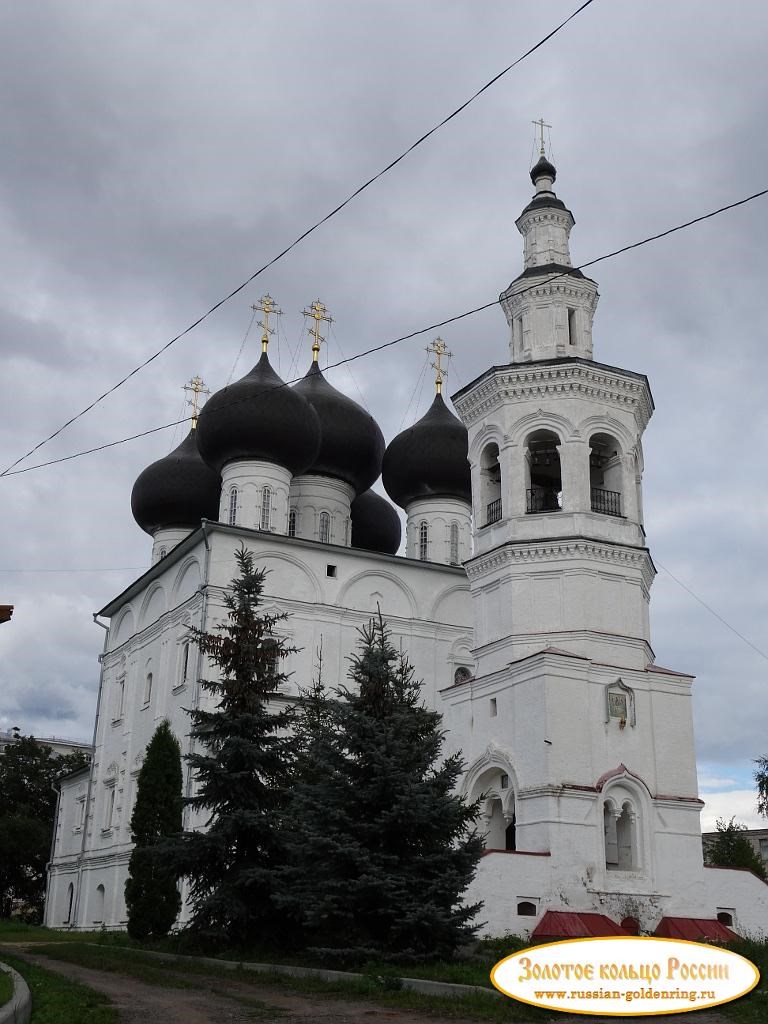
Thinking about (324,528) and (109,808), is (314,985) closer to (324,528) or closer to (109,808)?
(109,808)

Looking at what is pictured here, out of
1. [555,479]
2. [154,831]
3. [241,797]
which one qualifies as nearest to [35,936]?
[154,831]

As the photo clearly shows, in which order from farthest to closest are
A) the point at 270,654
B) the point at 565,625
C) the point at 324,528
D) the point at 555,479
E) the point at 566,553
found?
the point at 324,528, the point at 555,479, the point at 566,553, the point at 565,625, the point at 270,654

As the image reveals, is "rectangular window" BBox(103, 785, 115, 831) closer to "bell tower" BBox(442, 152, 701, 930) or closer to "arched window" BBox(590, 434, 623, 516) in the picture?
"bell tower" BBox(442, 152, 701, 930)

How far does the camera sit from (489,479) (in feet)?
70.8

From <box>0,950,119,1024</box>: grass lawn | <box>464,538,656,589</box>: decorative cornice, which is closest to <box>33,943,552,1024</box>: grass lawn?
<box>0,950,119,1024</box>: grass lawn

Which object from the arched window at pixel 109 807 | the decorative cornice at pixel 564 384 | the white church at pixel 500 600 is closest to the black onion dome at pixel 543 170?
the white church at pixel 500 600

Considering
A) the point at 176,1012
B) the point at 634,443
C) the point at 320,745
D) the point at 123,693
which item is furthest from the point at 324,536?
the point at 176,1012

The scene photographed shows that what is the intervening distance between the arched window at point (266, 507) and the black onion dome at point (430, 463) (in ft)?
14.7

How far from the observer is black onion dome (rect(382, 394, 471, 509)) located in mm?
28719

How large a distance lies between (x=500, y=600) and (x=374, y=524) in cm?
1084

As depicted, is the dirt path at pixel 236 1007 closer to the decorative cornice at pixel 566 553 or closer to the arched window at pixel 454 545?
the decorative cornice at pixel 566 553

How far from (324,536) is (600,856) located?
1234 centimetres

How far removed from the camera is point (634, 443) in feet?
68.8

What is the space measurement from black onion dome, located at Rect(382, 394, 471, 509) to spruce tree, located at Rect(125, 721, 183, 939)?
36.2ft
